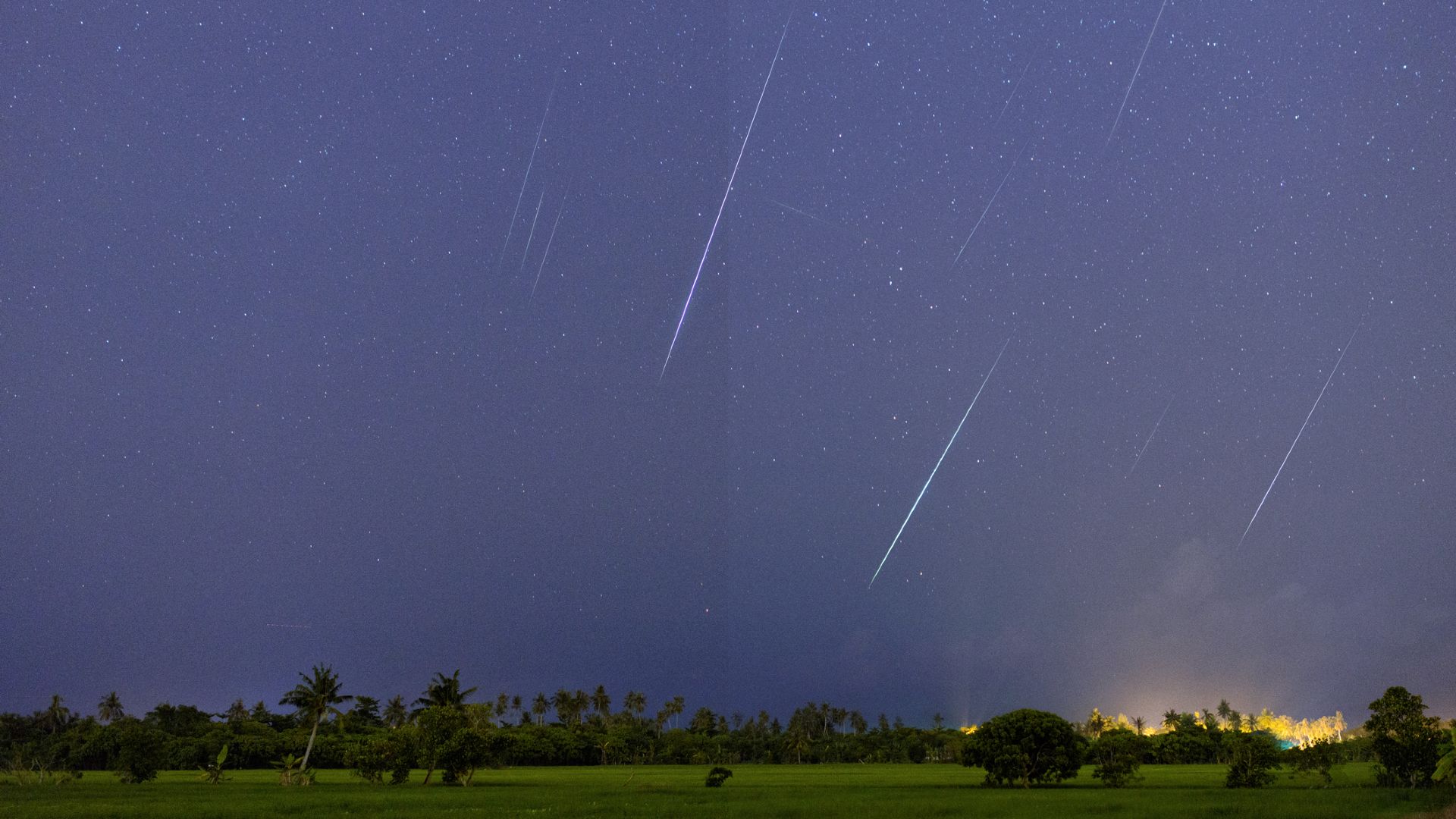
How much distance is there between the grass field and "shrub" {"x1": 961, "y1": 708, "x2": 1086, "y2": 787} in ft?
6.36

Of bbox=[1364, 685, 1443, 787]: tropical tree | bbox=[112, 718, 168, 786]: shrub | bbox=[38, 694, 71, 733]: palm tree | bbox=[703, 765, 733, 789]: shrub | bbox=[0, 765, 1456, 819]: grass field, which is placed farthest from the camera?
bbox=[38, 694, 71, 733]: palm tree

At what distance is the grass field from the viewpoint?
40469mm

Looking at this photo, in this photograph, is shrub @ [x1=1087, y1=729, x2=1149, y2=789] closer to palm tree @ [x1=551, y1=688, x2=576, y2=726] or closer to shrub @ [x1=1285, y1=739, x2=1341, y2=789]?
shrub @ [x1=1285, y1=739, x2=1341, y2=789]

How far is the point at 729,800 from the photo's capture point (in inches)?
1935

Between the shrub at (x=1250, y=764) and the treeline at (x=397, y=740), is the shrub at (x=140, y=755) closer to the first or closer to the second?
the treeline at (x=397, y=740)

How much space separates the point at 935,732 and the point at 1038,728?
11485cm

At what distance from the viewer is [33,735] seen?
137875 mm

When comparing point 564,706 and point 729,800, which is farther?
point 564,706

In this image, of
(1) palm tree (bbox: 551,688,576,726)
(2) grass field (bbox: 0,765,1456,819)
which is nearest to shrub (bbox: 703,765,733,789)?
(2) grass field (bbox: 0,765,1456,819)

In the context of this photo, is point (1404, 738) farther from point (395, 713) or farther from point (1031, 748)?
point (395, 713)

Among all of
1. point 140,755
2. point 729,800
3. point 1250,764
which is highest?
point 140,755

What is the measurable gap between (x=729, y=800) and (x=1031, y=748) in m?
24.3

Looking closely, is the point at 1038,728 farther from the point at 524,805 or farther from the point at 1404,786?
the point at 524,805

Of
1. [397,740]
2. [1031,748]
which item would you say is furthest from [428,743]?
[1031,748]
